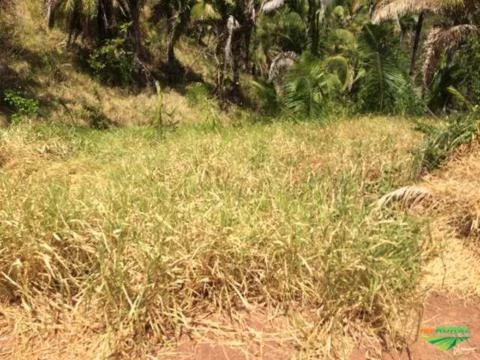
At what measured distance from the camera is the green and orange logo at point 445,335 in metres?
2.67

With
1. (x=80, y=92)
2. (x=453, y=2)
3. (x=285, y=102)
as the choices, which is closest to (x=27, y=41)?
(x=80, y=92)

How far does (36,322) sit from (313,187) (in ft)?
7.69

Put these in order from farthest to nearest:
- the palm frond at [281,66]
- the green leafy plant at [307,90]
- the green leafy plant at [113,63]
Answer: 1. the green leafy plant at [113,63]
2. the palm frond at [281,66]
3. the green leafy plant at [307,90]

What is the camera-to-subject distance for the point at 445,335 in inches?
109

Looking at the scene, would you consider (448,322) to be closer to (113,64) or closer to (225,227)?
(225,227)

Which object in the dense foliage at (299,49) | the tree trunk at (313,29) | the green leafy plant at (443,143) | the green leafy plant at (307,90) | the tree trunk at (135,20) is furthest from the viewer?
the tree trunk at (135,20)

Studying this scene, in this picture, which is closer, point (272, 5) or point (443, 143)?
point (443, 143)

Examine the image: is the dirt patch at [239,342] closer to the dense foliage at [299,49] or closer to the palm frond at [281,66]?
the dense foliage at [299,49]

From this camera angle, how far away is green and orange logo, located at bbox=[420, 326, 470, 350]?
2.67 metres

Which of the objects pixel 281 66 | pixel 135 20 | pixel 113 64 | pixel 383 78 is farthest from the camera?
pixel 135 20

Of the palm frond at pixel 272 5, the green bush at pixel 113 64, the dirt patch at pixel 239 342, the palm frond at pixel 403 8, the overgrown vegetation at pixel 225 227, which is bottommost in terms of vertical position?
the green bush at pixel 113 64

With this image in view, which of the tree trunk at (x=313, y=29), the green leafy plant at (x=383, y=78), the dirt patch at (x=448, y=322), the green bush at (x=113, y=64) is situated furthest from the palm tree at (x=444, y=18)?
the green bush at (x=113, y=64)

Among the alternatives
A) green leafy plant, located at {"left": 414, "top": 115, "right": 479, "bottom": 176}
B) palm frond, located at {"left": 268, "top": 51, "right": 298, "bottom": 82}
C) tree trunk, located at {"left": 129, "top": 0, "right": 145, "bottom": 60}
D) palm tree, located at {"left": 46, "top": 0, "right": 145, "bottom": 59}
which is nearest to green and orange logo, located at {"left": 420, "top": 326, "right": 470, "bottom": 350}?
green leafy plant, located at {"left": 414, "top": 115, "right": 479, "bottom": 176}

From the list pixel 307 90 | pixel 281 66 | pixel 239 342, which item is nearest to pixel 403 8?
pixel 307 90
